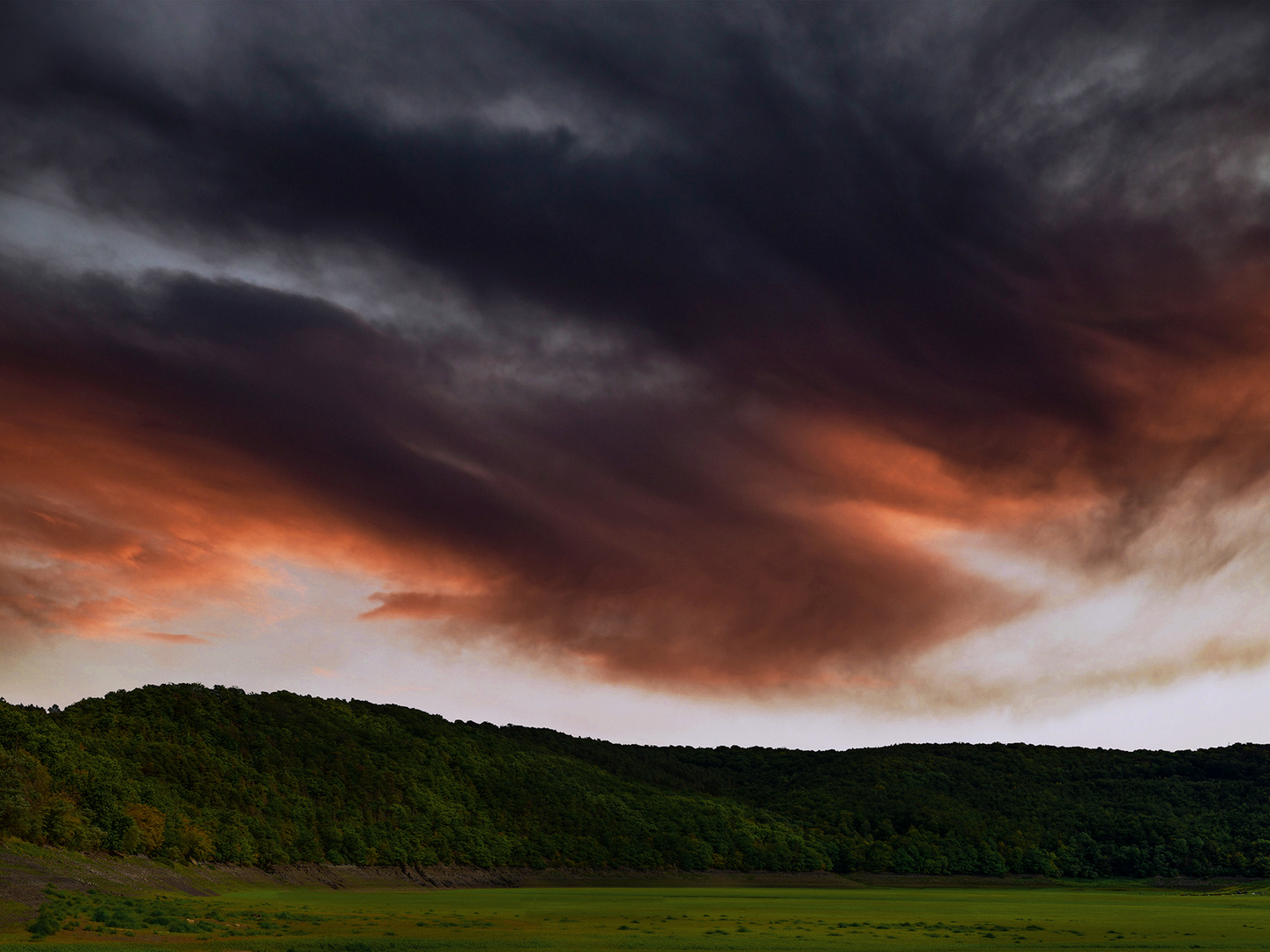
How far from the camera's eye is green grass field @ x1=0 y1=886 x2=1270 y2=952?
62594 millimetres

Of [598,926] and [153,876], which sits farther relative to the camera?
[153,876]

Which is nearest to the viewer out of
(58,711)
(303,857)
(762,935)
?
(762,935)

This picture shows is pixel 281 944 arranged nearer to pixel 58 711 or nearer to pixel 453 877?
pixel 453 877

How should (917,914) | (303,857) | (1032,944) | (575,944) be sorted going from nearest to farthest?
(575,944), (1032,944), (917,914), (303,857)

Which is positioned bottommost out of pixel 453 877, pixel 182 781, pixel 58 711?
pixel 453 877

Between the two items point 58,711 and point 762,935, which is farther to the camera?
point 58,711

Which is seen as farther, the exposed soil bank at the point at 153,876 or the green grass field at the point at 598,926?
the exposed soil bank at the point at 153,876

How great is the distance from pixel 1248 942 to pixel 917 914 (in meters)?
41.6

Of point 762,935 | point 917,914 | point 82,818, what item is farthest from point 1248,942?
point 82,818

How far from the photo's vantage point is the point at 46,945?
52.4 meters

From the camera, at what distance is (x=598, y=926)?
82625 mm

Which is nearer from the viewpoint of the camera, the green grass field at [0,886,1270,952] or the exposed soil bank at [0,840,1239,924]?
the green grass field at [0,886,1270,952]

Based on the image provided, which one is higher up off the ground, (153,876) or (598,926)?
(153,876)

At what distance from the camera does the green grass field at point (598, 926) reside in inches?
2464
